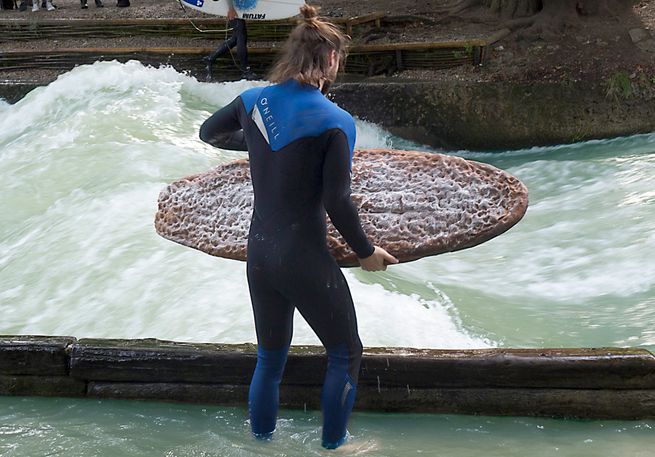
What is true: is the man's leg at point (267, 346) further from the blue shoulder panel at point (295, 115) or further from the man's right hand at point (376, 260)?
→ the blue shoulder panel at point (295, 115)

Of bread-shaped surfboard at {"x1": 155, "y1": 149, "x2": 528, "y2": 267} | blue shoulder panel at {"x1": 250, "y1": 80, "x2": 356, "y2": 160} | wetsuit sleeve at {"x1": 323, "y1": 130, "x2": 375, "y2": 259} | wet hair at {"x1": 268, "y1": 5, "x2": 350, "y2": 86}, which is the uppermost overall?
wet hair at {"x1": 268, "y1": 5, "x2": 350, "y2": 86}

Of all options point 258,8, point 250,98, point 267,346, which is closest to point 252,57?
point 258,8

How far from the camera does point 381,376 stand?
3920 millimetres

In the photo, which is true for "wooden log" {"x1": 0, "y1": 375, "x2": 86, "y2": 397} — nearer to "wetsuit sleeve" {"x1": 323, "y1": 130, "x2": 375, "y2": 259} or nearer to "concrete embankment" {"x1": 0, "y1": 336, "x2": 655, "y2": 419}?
"concrete embankment" {"x1": 0, "y1": 336, "x2": 655, "y2": 419}

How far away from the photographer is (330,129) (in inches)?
124

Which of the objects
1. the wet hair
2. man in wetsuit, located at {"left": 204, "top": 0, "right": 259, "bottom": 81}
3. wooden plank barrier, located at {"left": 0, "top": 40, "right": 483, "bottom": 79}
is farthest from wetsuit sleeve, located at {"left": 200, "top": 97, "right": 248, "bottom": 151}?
man in wetsuit, located at {"left": 204, "top": 0, "right": 259, "bottom": 81}

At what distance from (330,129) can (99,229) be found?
13.7ft

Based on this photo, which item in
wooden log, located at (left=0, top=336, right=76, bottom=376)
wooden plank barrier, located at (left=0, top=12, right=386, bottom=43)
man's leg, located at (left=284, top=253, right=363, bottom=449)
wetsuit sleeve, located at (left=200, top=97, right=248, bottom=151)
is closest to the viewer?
man's leg, located at (left=284, top=253, right=363, bottom=449)

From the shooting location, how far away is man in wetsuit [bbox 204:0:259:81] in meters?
12.2

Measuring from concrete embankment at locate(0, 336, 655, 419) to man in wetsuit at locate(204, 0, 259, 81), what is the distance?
8.51 meters

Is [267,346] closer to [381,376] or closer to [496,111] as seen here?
[381,376]

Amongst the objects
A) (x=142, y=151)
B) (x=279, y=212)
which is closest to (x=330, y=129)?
(x=279, y=212)

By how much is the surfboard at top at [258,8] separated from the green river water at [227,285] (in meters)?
2.64

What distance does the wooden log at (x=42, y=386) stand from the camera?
416cm
